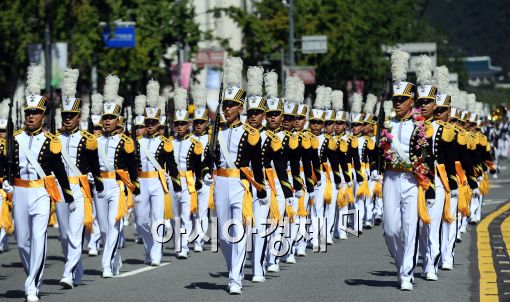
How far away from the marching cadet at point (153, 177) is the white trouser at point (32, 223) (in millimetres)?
4346

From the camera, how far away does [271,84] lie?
19781 millimetres

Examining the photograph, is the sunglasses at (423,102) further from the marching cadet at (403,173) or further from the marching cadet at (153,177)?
the marching cadet at (153,177)

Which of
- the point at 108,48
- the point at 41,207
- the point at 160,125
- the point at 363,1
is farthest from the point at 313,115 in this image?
the point at 363,1

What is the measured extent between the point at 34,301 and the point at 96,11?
30.5 metres

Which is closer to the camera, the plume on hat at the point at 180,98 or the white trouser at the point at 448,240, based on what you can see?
the white trouser at the point at 448,240

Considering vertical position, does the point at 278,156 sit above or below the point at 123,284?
above

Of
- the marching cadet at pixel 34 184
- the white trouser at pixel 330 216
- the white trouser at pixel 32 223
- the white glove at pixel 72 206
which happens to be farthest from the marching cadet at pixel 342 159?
the white trouser at pixel 32 223

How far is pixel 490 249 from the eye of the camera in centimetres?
2311

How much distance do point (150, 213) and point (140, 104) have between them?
311 centimetres

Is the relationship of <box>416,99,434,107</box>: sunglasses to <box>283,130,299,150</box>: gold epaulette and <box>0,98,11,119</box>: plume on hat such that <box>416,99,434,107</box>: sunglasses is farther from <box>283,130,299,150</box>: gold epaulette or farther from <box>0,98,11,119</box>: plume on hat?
<box>0,98,11,119</box>: plume on hat

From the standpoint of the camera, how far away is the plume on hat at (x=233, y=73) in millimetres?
17688

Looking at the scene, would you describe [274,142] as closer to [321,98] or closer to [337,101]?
[321,98]

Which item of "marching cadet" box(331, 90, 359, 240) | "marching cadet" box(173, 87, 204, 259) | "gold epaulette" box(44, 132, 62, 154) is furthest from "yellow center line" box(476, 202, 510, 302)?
"gold epaulette" box(44, 132, 62, 154)

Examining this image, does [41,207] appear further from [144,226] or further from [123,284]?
[144,226]
